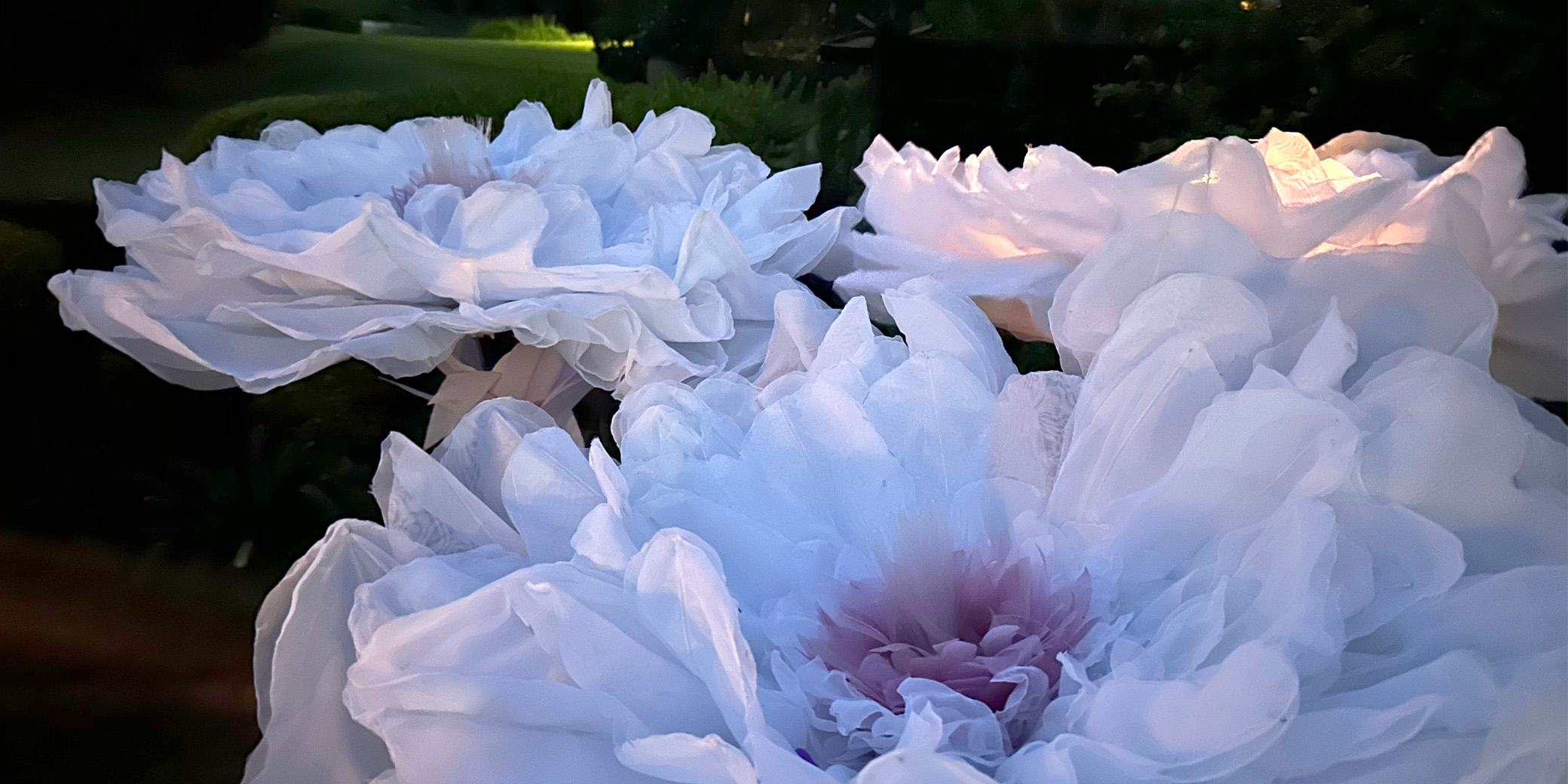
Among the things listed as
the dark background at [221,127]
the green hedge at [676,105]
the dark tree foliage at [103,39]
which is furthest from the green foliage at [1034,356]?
the dark tree foliage at [103,39]

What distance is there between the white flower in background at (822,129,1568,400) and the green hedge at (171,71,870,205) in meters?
0.10

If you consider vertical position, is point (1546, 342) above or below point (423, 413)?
above

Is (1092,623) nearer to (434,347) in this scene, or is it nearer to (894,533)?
(894,533)

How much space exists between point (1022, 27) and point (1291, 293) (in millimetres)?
138

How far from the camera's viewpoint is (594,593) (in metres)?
0.14

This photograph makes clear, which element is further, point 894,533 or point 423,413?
point 423,413

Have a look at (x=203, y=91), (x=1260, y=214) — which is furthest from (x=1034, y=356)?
(x=203, y=91)

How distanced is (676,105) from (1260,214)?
0.73ft

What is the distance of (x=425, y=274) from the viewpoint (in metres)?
0.24

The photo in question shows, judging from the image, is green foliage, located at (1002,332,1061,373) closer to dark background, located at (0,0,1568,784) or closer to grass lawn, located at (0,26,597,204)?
dark background, located at (0,0,1568,784)

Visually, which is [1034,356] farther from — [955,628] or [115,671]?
[115,671]

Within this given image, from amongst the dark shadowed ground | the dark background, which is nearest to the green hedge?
the dark background

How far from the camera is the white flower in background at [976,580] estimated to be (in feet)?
0.39

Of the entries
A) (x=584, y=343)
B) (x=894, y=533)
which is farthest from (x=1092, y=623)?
(x=584, y=343)
